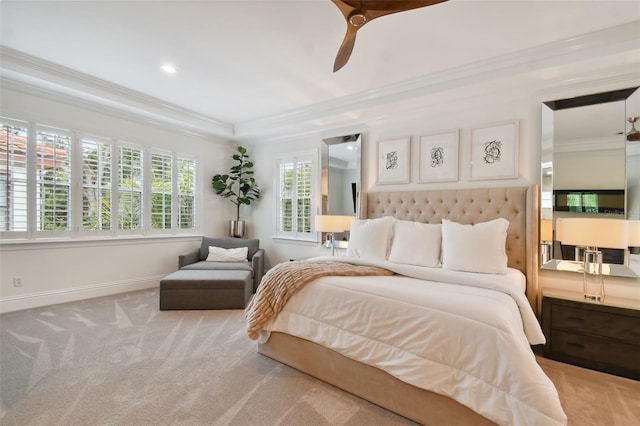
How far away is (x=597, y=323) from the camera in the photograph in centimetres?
229

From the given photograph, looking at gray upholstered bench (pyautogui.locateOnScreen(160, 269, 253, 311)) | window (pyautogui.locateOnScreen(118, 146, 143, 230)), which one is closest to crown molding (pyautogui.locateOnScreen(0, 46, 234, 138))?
window (pyautogui.locateOnScreen(118, 146, 143, 230))

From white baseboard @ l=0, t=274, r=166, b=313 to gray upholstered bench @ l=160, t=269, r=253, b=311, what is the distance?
1.15 m

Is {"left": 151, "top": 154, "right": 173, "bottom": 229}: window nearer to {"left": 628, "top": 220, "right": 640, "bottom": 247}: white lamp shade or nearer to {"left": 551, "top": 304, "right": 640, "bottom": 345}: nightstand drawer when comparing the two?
{"left": 551, "top": 304, "right": 640, "bottom": 345}: nightstand drawer

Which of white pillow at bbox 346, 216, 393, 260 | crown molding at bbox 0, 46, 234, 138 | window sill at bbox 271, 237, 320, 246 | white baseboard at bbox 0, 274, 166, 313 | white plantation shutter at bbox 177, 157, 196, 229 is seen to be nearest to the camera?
crown molding at bbox 0, 46, 234, 138

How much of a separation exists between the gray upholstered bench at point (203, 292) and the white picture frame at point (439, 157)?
2752 millimetres

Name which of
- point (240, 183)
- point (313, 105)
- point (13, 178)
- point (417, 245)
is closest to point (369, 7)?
point (417, 245)

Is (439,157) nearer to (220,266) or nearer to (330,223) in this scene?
(330,223)

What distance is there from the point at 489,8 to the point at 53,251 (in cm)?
524

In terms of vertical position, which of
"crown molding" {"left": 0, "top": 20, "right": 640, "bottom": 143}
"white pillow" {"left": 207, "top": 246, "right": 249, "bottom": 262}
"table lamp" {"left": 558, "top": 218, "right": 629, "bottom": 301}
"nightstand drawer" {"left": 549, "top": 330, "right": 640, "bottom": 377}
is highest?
"crown molding" {"left": 0, "top": 20, "right": 640, "bottom": 143}

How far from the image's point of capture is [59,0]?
219cm

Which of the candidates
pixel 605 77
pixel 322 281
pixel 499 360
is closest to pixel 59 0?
pixel 322 281

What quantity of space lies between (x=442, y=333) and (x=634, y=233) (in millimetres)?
2279

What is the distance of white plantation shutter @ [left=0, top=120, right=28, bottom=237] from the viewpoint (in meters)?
3.23

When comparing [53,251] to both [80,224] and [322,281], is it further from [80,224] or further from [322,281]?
[322,281]
